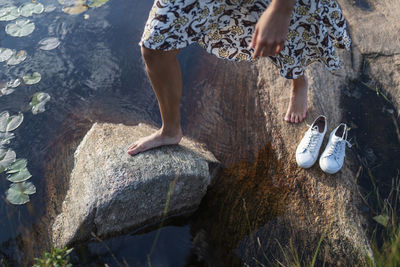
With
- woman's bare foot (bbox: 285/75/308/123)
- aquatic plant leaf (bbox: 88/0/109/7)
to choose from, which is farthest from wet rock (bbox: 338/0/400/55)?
aquatic plant leaf (bbox: 88/0/109/7)

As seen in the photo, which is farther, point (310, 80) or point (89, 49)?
point (89, 49)

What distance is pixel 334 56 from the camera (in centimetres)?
193

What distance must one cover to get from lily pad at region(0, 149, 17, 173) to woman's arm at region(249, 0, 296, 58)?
5.95 ft

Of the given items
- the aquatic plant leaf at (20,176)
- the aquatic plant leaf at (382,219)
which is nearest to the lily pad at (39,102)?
the aquatic plant leaf at (20,176)

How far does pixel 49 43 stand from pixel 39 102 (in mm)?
696

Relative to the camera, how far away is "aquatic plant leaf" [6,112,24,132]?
8.20ft

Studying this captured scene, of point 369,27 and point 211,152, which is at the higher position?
point 369,27

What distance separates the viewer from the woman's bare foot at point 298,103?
2291mm

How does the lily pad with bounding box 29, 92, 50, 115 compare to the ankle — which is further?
the lily pad with bounding box 29, 92, 50, 115

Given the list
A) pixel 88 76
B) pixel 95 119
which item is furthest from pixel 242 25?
pixel 88 76

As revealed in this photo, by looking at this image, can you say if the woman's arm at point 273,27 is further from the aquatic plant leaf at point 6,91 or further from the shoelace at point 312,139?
the aquatic plant leaf at point 6,91

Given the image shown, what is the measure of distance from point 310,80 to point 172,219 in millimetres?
1421

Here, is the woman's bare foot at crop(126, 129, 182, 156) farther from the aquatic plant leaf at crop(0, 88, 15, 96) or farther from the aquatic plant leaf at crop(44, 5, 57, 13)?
the aquatic plant leaf at crop(44, 5, 57, 13)

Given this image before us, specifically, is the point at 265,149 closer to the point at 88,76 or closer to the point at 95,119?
the point at 95,119
